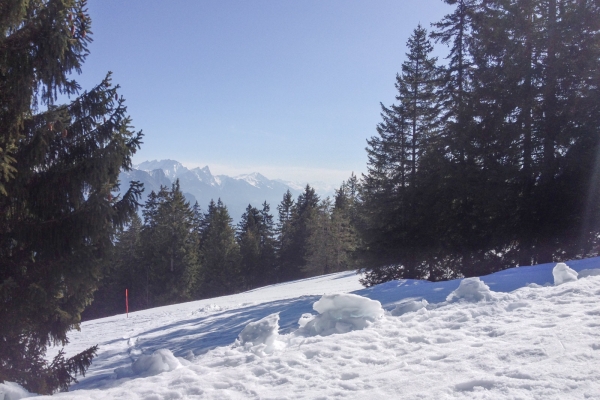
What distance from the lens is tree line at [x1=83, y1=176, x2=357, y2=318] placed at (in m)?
36.5

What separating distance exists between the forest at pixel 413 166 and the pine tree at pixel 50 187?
2cm

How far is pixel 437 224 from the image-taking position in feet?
48.7

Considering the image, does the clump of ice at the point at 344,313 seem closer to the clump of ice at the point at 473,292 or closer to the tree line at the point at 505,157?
the clump of ice at the point at 473,292

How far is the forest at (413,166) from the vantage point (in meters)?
5.86

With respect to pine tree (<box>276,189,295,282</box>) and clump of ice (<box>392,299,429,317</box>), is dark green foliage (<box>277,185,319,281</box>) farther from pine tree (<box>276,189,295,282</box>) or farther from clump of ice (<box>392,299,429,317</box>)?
clump of ice (<box>392,299,429,317</box>)

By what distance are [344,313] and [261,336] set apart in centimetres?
141

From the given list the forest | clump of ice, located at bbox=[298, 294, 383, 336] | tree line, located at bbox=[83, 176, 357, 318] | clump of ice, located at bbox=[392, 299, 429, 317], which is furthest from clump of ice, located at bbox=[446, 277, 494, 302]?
tree line, located at bbox=[83, 176, 357, 318]

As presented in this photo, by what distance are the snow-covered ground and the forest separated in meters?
1.78

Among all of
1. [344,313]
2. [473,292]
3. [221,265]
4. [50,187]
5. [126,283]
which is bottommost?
[126,283]

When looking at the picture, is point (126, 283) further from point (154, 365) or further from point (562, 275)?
point (562, 275)

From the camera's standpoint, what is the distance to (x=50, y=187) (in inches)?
237

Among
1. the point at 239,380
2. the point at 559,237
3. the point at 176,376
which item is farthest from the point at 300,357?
the point at 559,237

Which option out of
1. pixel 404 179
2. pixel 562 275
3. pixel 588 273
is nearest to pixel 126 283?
pixel 404 179

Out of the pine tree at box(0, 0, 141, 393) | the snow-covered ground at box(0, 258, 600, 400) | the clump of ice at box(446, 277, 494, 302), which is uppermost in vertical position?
the pine tree at box(0, 0, 141, 393)
